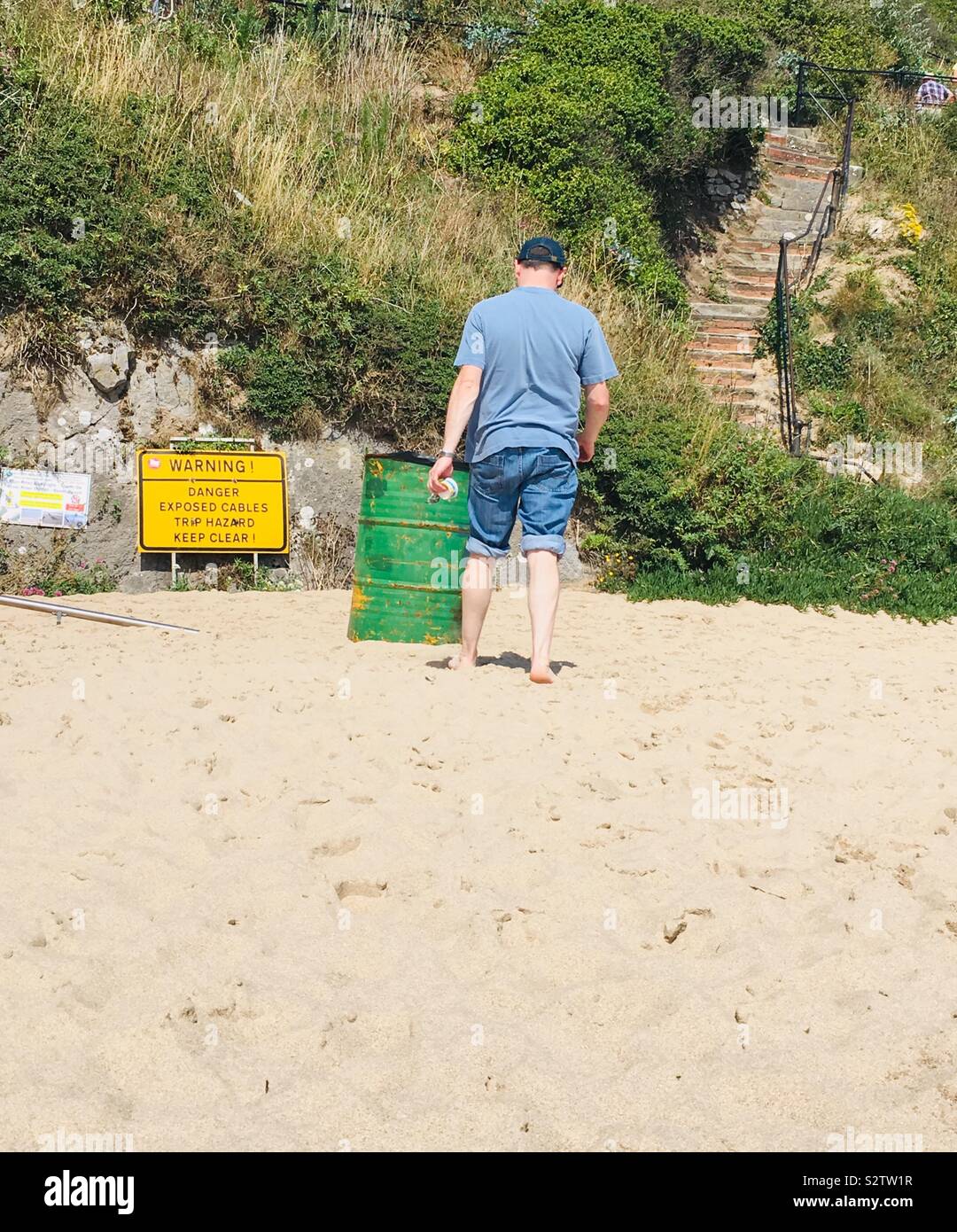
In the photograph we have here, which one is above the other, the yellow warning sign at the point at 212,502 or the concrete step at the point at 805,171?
the concrete step at the point at 805,171

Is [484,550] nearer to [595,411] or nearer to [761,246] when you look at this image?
[595,411]

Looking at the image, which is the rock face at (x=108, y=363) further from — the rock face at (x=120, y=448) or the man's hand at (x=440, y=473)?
the man's hand at (x=440, y=473)

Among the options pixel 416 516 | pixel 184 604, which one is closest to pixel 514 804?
pixel 416 516

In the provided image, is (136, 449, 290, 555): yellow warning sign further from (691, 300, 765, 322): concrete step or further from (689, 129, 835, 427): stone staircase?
(691, 300, 765, 322): concrete step

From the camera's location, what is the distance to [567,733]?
15.0 feet

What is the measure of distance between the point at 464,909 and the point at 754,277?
11219 mm

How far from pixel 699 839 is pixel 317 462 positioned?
555cm

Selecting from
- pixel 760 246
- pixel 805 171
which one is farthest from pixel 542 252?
pixel 805 171

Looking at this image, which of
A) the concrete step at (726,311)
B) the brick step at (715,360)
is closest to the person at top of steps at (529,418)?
the brick step at (715,360)

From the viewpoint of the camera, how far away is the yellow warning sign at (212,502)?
8414 millimetres

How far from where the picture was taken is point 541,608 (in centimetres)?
513

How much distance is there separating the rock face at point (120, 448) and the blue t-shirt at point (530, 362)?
149 inches

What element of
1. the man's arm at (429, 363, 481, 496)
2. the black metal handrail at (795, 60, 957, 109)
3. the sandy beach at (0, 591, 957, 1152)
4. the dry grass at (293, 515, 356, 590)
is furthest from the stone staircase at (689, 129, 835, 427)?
the sandy beach at (0, 591, 957, 1152)

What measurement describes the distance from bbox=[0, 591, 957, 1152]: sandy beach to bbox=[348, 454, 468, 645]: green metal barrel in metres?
0.59
